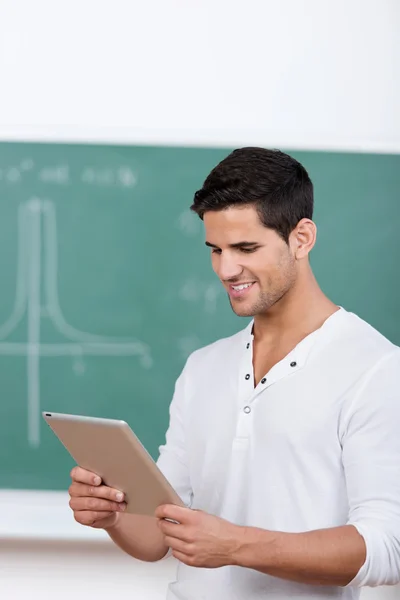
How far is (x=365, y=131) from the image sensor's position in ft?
7.77

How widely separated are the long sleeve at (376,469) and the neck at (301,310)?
18 centimetres

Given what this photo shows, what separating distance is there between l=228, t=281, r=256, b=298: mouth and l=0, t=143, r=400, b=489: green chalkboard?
980 millimetres

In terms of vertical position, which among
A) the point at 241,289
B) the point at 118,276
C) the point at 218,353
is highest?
the point at 118,276

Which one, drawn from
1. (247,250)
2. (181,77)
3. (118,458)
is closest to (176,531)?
(118,458)

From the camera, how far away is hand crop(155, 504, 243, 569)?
1.13 m

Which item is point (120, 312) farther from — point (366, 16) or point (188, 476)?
point (366, 16)

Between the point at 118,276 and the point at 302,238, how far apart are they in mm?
1079

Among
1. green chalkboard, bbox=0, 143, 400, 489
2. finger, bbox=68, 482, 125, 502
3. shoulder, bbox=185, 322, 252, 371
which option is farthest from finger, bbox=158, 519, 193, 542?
green chalkboard, bbox=0, 143, 400, 489

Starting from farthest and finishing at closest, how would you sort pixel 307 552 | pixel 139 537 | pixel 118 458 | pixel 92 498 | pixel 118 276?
pixel 118 276, pixel 139 537, pixel 92 498, pixel 118 458, pixel 307 552

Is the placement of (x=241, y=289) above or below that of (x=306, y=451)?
above

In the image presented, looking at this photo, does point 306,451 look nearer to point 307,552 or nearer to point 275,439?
point 275,439

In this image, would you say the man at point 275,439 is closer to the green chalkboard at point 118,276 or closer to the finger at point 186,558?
the finger at point 186,558

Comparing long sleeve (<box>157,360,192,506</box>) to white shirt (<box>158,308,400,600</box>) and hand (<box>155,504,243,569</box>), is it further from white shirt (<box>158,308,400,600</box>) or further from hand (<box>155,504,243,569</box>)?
hand (<box>155,504,243,569</box>)

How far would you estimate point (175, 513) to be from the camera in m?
1.17
